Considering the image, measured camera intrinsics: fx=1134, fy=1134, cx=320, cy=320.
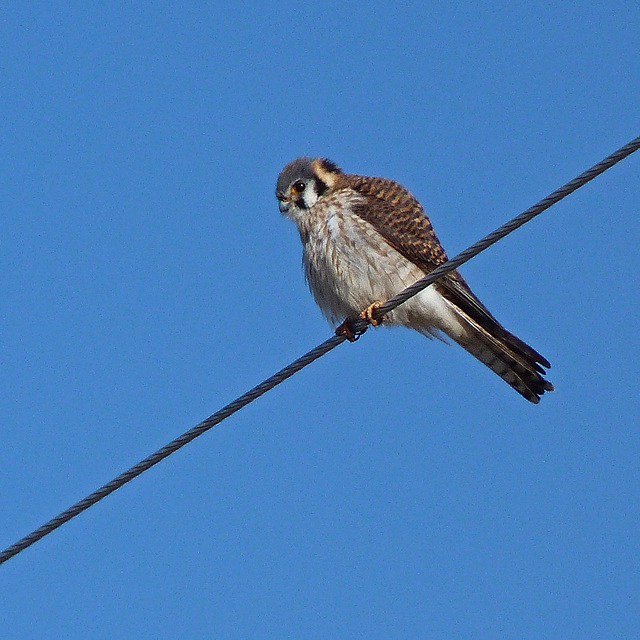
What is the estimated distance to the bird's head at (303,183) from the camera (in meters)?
6.35

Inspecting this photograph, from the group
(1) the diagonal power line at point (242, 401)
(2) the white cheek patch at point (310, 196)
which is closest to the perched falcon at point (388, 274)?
(2) the white cheek patch at point (310, 196)

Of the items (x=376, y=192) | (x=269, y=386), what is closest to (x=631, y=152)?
(x=269, y=386)

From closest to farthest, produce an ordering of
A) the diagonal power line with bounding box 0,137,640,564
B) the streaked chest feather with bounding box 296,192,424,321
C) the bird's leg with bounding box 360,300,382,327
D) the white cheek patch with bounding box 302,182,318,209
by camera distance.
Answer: the diagonal power line with bounding box 0,137,640,564
the bird's leg with bounding box 360,300,382,327
the streaked chest feather with bounding box 296,192,424,321
the white cheek patch with bounding box 302,182,318,209

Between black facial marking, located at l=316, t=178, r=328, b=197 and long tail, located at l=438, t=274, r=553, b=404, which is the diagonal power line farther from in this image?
black facial marking, located at l=316, t=178, r=328, b=197

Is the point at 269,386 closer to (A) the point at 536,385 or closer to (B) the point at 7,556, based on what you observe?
(B) the point at 7,556

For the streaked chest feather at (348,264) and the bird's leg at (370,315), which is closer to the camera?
the bird's leg at (370,315)

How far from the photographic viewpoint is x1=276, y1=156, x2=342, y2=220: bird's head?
6352 millimetres

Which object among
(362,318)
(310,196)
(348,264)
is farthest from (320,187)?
(362,318)

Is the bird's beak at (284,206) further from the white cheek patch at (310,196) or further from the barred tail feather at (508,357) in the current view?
the barred tail feather at (508,357)

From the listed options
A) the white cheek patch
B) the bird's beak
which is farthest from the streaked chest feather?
the bird's beak

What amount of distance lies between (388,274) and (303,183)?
861 mm

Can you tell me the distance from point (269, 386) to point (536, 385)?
2.23 m

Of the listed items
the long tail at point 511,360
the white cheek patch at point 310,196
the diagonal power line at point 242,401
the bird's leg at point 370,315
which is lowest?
the diagonal power line at point 242,401

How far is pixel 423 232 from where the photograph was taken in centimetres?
627
